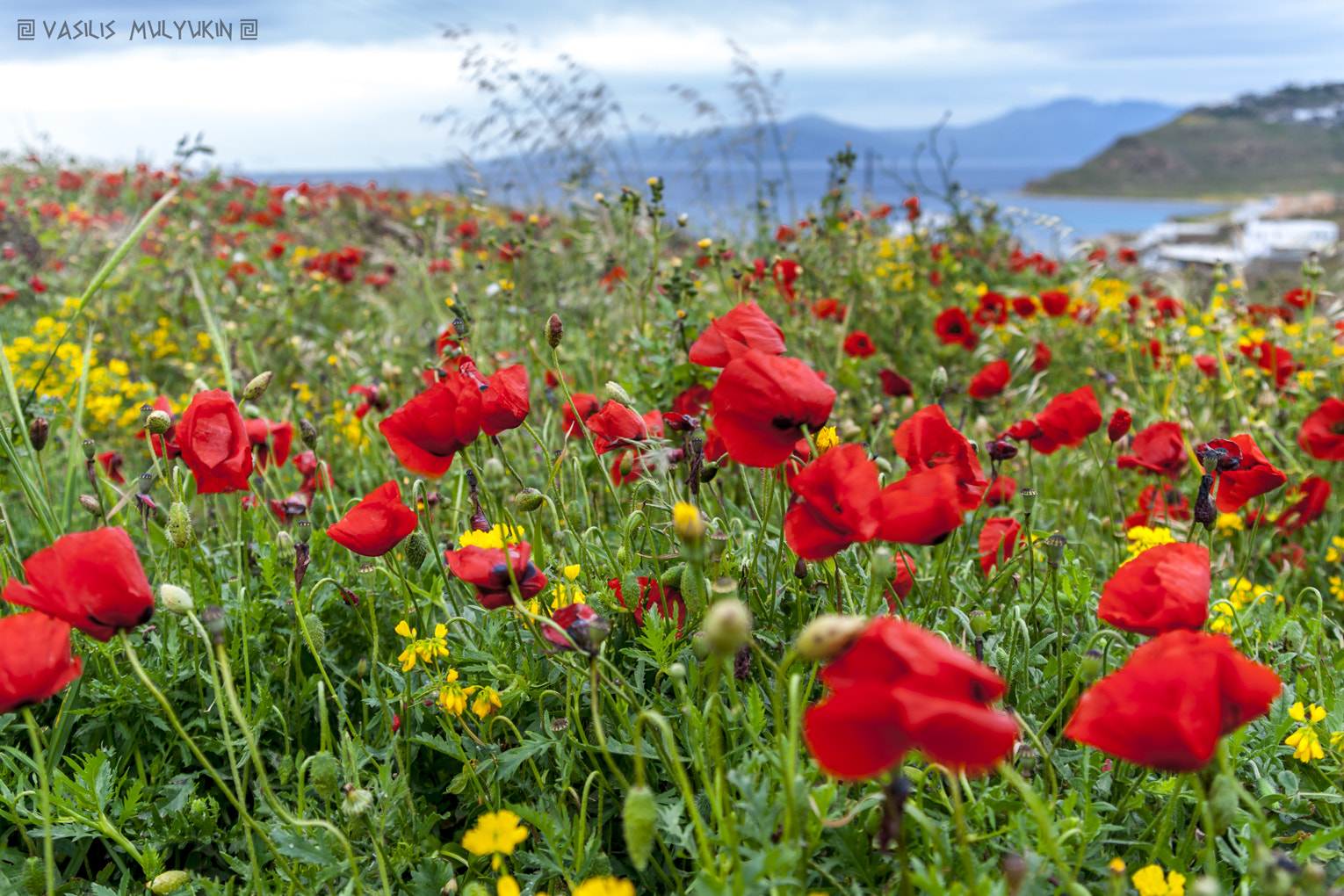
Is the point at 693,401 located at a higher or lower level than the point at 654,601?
higher

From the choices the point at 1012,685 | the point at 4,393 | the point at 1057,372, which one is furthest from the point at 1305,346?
the point at 4,393

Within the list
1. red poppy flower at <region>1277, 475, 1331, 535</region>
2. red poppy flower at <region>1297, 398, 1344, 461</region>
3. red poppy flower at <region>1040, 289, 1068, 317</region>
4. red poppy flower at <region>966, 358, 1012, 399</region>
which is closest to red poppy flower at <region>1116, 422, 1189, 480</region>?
red poppy flower at <region>1297, 398, 1344, 461</region>

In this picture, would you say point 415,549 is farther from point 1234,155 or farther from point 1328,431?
point 1234,155

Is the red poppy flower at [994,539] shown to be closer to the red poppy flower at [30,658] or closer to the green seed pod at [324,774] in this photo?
the green seed pod at [324,774]

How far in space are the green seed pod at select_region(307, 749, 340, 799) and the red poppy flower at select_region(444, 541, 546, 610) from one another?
275mm

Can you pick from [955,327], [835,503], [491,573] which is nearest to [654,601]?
[491,573]

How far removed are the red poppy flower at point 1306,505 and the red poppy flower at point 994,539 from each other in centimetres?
108

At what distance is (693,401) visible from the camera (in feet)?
7.51

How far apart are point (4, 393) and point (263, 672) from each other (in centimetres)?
173

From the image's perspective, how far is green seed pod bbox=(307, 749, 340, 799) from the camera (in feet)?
3.67

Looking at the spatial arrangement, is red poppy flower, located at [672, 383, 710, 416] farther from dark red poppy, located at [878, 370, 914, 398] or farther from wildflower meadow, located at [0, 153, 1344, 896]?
dark red poppy, located at [878, 370, 914, 398]

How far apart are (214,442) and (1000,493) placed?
1.57 metres

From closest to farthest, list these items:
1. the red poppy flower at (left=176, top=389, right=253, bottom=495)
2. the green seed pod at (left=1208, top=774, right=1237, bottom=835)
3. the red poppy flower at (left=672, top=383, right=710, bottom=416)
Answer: the green seed pod at (left=1208, top=774, right=1237, bottom=835) < the red poppy flower at (left=176, top=389, right=253, bottom=495) < the red poppy flower at (left=672, top=383, right=710, bottom=416)

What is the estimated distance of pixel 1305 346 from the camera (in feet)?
11.9
